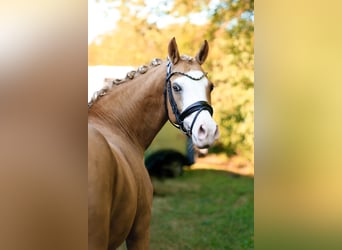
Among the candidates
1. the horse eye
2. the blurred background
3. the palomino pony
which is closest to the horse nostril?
the palomino pony

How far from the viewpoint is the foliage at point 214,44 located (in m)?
3.58

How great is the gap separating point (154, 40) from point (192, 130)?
1.44 meters

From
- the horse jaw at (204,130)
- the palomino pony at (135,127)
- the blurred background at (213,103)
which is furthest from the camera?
the blurred background at (213,103)

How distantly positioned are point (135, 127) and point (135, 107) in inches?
4.2

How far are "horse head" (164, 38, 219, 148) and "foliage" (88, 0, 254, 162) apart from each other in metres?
1.04

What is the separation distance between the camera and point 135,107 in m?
2.54

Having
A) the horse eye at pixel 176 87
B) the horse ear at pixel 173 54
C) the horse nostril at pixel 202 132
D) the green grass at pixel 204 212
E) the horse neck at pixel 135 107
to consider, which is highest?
the horse ear at pixel 173 54

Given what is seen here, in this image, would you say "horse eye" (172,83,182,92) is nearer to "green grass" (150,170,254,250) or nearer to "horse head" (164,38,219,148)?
"horse head" (164,38,219,148)

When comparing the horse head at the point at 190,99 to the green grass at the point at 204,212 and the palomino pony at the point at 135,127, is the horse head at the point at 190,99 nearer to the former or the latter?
the palomino pony at the point at 135,127

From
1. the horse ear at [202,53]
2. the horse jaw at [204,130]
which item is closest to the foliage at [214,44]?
the horse ear at [202,53]

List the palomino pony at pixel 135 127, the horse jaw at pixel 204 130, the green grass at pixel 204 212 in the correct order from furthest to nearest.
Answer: the green grass at pixel 204 212, the horse jaw at pixel 204 130, the palomino pony at pixel 135 127

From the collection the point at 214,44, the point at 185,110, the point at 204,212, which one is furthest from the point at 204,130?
the point at 204,212
